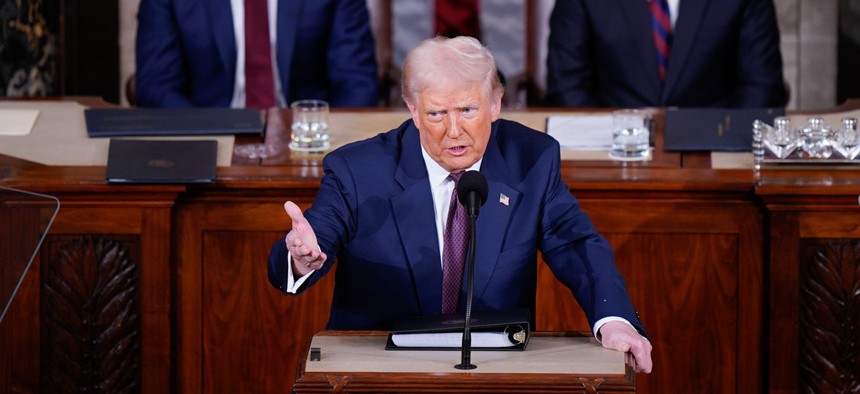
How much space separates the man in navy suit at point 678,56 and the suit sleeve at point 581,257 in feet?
6.02

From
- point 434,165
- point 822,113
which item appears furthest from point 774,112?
point 434,165

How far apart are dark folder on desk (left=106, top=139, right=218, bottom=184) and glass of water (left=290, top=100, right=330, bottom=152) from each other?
253mm

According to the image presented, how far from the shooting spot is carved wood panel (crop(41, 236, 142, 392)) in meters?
3.43

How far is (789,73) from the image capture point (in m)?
6.37

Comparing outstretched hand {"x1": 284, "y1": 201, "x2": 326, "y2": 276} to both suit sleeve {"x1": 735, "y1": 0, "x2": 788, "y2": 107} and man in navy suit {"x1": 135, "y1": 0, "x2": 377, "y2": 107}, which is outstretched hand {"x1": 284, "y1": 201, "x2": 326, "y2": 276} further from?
suit sleeve {"x1": 735, "y1": 0, "x2": 788, "y2": 107}

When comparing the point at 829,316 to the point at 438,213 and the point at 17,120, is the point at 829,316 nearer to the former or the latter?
the point at 438,213

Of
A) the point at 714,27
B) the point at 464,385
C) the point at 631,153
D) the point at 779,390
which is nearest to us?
the point at 464,385

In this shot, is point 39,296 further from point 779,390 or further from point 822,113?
point 822,113

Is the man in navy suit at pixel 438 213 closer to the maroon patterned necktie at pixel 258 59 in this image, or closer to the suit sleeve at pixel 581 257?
the suit sleeve at pixel 581 257

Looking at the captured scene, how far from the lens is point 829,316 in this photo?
3363 millimetres

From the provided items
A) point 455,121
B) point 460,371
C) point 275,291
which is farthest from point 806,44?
point 460,371

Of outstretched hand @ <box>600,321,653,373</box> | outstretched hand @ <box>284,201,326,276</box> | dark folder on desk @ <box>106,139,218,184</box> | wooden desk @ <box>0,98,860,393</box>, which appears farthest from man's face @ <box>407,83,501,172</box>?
dark folder on desk @ <box>106,139,218,184</box>

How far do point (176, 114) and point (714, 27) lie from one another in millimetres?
1846

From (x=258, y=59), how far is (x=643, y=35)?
1.31 m
